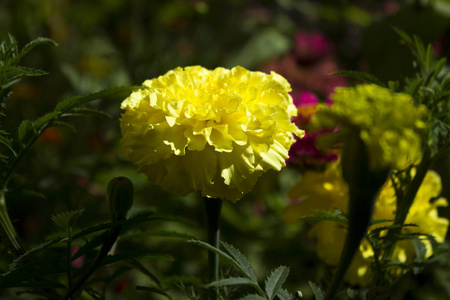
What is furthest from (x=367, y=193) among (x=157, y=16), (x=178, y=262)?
(x=157, y=16)

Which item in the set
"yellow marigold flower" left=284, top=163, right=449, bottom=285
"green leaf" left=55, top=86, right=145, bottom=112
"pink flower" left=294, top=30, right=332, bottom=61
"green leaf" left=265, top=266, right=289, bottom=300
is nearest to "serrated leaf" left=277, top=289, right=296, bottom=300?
"green leaf" left=265, top=266, right=289, bottom=300

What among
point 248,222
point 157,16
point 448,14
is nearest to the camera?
point 448,14

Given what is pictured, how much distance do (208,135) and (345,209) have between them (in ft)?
0.78

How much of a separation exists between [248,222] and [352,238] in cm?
91

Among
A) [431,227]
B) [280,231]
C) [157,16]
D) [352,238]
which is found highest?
[157,16]

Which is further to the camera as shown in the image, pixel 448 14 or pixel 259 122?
pixel 448 14

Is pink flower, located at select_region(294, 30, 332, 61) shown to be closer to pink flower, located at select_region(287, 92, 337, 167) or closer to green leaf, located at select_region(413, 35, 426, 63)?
pink flower, located at select_region(287, 92, 337, 167)

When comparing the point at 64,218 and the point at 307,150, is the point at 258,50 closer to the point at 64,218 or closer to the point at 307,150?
the point at 307,150

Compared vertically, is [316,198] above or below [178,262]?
above

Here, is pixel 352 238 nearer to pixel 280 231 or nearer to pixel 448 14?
pixel 280 231

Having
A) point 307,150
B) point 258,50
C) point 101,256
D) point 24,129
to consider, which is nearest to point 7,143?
point 24,129

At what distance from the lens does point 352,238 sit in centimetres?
37

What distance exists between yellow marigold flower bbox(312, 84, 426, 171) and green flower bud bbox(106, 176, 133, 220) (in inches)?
7.5

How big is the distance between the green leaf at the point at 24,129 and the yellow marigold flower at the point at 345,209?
0.33 metres
